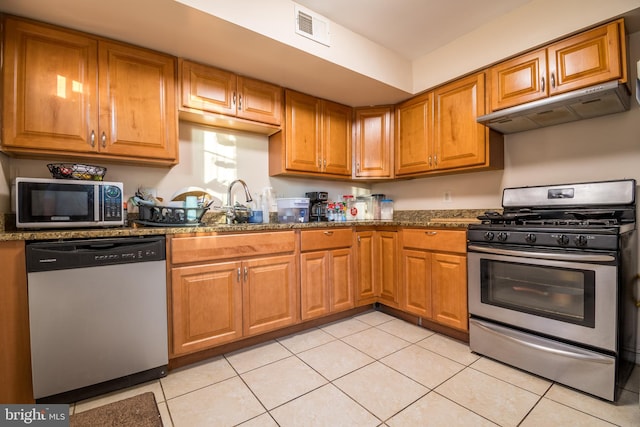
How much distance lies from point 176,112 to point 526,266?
8.60 ft

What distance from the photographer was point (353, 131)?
3.17 m

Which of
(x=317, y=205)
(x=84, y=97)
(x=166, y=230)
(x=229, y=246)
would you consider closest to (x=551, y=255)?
(x=317, y=205)

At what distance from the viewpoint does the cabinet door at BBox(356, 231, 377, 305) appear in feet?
8.91

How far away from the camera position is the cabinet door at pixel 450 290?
2.15 metres

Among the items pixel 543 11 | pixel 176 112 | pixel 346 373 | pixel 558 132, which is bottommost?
pixel 346 373

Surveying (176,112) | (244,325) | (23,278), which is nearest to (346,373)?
(244,325)

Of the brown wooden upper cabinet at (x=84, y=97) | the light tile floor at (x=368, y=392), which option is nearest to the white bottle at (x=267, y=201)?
the brown wooden upper cabinet at (x=84, y=97)

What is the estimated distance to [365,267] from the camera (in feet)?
9.07

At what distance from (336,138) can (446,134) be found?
1074 mm

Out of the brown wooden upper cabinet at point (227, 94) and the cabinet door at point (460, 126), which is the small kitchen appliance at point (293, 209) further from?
the cabinet door at point (460, 126)

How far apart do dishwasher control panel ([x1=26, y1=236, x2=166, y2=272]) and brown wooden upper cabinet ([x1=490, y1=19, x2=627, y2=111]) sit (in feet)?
8.75

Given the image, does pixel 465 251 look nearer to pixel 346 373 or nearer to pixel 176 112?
pixel 346 373

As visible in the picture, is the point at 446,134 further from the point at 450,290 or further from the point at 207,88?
the point at 207,88

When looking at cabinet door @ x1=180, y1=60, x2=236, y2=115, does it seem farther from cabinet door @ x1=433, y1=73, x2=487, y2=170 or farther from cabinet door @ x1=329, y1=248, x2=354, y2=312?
cabinet door @ x1=433, y1=73, x2=487, y2=170
